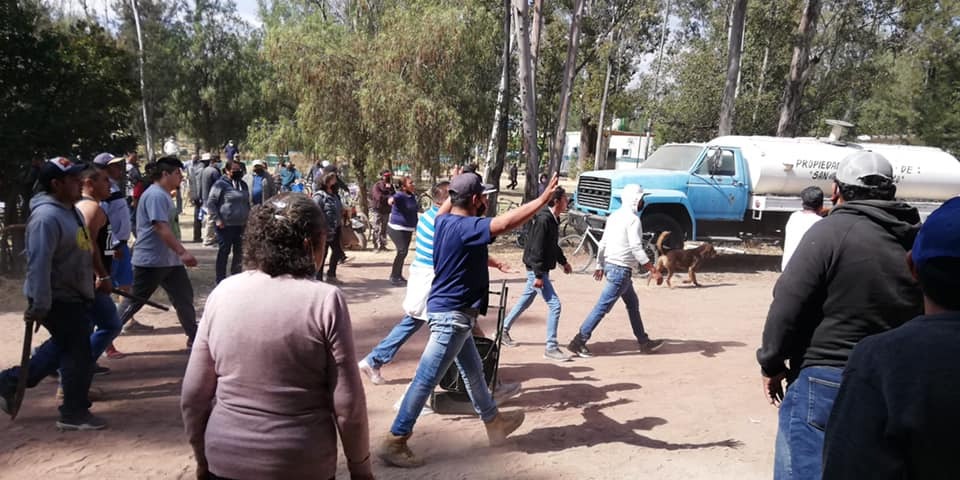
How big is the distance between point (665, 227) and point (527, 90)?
4411mm

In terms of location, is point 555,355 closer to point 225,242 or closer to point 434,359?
point 434,359

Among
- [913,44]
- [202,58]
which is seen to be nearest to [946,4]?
[913,44]

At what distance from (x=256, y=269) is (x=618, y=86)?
3884 centimetres

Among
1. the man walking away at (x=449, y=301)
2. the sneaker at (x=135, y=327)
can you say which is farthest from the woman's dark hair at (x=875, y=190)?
the sneaker at (x=135, y=327)

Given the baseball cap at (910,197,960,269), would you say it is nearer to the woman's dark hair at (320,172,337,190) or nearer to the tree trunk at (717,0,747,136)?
the woman's dark hair at (320,172,337,190)

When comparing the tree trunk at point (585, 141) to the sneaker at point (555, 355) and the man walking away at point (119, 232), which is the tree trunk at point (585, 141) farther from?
the man walking away at point (119, 232)

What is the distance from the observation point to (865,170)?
277 centimetres

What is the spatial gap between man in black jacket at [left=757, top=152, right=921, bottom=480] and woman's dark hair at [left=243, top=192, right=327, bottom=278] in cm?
191

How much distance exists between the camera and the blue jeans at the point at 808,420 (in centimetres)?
253

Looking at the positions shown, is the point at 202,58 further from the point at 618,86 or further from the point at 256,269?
the point at 256,269

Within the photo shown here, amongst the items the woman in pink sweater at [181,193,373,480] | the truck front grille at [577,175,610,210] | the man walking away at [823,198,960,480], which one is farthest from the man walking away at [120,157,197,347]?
the truck front grille at [577,175,610,210]

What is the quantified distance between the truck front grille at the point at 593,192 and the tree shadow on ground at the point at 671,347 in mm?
5701

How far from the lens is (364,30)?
1791 centimetres

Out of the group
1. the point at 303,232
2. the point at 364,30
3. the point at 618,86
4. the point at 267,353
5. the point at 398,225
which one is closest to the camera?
the point at 267,353
